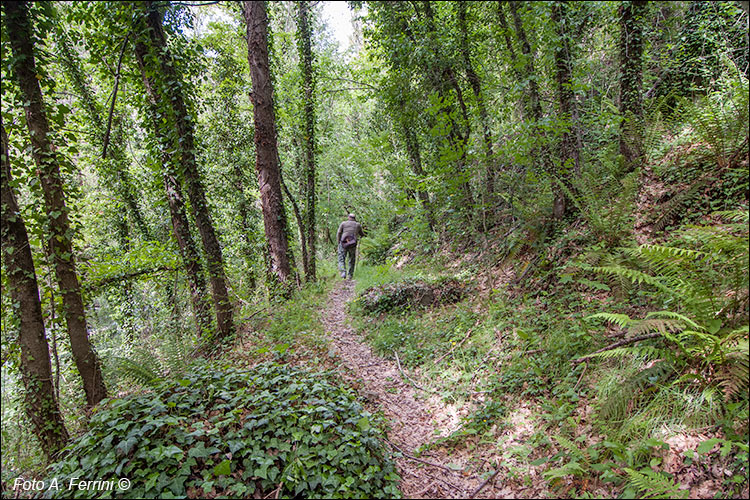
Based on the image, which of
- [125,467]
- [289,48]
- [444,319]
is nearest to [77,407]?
[125,467]

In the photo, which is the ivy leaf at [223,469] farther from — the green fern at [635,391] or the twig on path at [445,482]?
the green fern at [635,391]

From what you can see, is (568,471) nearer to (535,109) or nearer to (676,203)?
(676,203)

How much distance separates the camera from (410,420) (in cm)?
411

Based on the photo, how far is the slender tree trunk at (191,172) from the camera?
5.39 meters

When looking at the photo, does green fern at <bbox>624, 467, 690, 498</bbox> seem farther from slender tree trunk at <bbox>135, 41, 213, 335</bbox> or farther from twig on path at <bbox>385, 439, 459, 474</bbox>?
slender tree trunk at <bbox>135, 41, 213, 335</bbox>

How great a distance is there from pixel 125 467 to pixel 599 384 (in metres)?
3.95

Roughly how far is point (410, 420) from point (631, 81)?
609 cm

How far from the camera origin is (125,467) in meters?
2.42

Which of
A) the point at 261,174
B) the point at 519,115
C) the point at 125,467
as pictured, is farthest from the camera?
the point at 261,174

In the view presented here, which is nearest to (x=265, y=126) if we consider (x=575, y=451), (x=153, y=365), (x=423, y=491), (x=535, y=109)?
(x=153, y=365)

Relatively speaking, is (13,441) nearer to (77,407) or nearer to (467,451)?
(77,407)

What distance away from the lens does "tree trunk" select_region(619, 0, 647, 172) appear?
200 inches

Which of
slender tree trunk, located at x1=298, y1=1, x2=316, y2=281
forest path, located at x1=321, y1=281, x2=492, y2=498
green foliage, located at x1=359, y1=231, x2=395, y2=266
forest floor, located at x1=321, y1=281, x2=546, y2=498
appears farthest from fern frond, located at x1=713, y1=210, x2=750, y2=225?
green foliage, located at x1=359, y1=231, x2=395, y2=266

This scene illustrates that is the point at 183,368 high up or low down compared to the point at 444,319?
up
